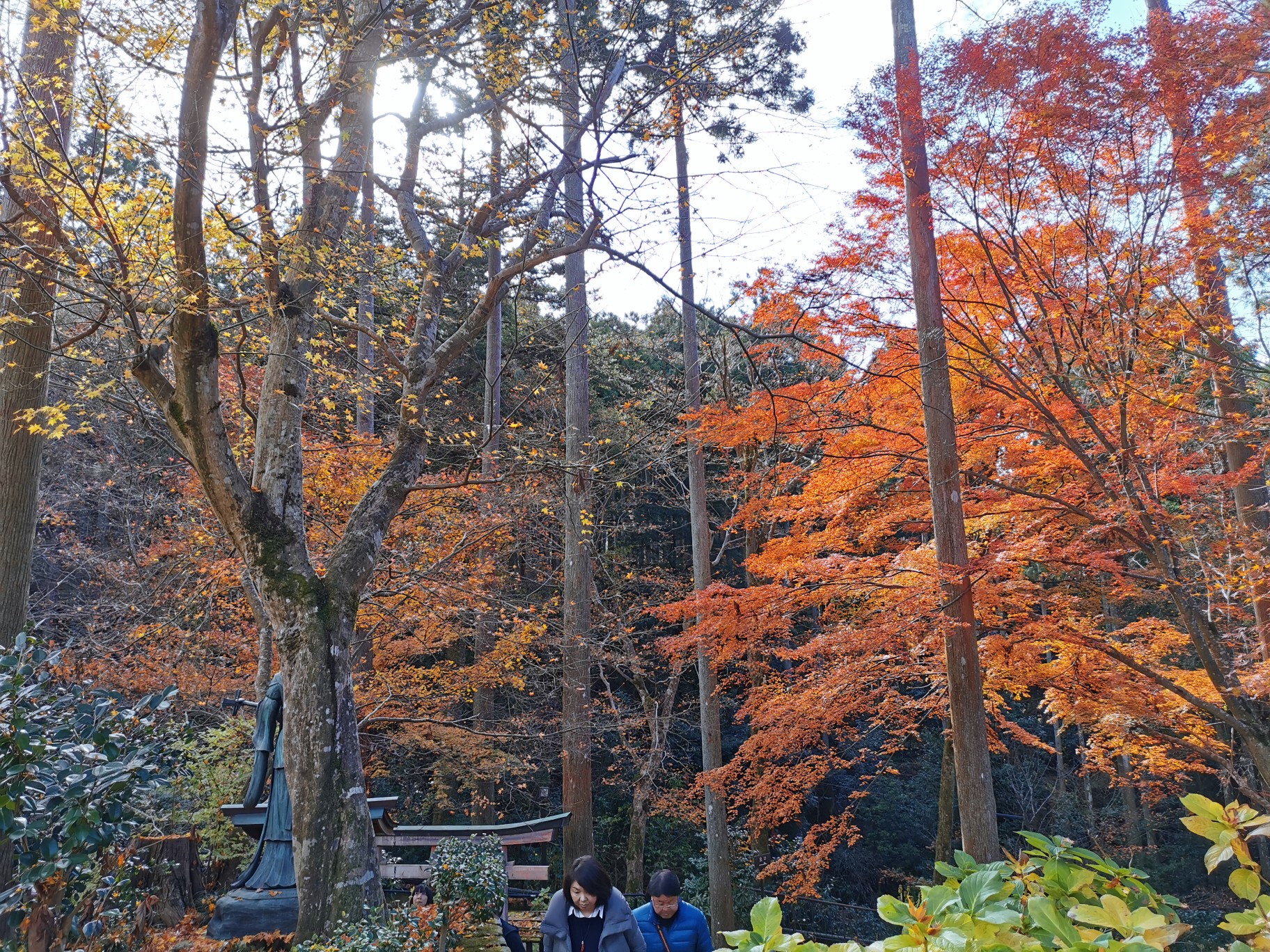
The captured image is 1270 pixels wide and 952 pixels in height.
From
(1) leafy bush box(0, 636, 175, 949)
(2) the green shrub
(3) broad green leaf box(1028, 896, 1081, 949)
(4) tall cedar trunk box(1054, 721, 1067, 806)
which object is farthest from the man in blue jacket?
(4) tall cedar trunk box(1054, 721, 1067, 806)

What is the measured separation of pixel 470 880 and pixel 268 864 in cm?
163

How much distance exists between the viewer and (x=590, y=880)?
12.8ft

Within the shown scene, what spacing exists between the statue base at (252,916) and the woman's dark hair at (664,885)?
2525mm

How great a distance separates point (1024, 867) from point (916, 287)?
267 inches

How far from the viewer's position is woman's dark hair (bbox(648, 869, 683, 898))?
4.13 m

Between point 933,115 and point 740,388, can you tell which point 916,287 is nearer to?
point 933,115

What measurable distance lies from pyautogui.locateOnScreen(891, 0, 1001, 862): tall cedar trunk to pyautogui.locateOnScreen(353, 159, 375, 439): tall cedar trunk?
15.9 feet

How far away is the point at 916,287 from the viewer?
24.8 ft

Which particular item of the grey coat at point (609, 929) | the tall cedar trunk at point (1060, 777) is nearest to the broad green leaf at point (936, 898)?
the grey coat at point (609, 929)

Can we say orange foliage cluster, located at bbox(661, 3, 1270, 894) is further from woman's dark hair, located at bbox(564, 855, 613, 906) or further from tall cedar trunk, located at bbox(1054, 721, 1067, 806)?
tall cedar trunk, located at bbox(1054, 721, 1067, 806)

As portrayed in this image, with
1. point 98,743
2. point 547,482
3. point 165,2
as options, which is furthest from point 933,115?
point 98,743

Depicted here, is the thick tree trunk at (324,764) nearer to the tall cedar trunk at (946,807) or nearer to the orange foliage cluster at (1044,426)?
the orange foliage cluster at (1044,426)

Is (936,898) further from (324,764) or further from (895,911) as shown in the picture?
(324,764)

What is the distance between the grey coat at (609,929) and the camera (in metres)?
3.84
